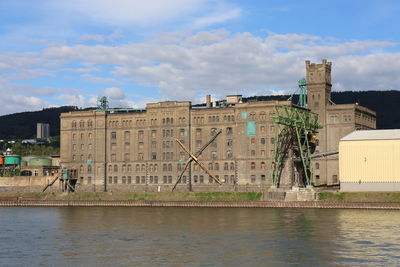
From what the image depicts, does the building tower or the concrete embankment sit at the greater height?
the building tower

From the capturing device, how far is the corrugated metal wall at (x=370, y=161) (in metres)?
116

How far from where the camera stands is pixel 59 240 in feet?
224

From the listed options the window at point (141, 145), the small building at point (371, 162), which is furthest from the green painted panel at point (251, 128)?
the window at point (141, 145)

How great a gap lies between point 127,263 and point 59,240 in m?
17.8

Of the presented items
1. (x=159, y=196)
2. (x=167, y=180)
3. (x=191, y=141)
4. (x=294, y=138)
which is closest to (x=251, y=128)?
(x=294, y=138)

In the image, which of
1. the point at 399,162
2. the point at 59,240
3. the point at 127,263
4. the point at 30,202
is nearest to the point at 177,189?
the point at 30,202

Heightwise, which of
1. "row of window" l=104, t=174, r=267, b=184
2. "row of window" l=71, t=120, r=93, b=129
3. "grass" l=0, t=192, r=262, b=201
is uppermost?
"row of window" l=71, t=120, r=93, b=129

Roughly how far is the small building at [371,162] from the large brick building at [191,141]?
64.0 ft

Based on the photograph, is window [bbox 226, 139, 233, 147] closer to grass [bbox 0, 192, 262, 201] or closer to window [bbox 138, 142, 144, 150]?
grass [bbox 0, 192, 262, 201]

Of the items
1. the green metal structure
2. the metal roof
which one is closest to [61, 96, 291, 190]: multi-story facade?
the green metal structure

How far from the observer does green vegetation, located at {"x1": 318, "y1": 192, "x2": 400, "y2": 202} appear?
113562 mm

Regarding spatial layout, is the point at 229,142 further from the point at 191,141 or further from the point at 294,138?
the point at 294,138

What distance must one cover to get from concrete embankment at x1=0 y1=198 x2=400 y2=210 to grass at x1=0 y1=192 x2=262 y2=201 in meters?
3.39

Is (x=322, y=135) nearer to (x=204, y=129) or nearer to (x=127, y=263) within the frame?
(x=204, y=129)
